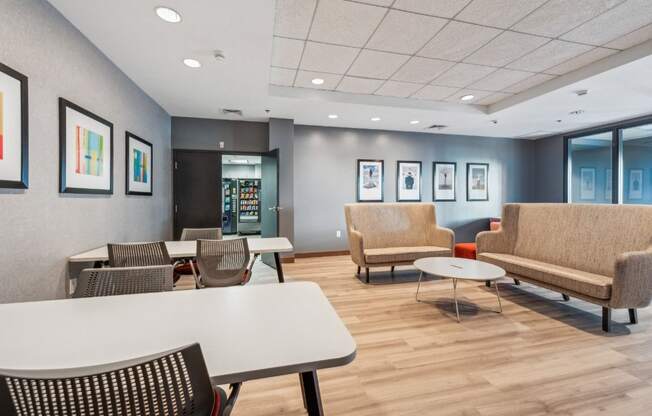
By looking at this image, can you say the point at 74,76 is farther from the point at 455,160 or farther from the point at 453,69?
the point at 455,160

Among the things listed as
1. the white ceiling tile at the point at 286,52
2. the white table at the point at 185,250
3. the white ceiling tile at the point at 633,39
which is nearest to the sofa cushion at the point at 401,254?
the white table at the point at 185,250

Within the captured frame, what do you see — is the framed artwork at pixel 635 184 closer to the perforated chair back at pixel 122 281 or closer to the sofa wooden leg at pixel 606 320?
the sofa wooden leg at pixel 606 320

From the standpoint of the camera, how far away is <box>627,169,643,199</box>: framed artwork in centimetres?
498

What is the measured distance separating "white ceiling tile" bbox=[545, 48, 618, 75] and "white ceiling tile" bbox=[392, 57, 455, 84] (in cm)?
125

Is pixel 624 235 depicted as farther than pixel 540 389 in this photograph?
Yes

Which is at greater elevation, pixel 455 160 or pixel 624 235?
pixel 455 160

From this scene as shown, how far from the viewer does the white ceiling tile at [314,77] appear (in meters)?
3.45

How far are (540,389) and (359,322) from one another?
52.4 inches

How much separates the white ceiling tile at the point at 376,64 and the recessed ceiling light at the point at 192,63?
165 cm

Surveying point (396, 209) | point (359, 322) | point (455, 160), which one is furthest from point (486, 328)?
point (455, 160)

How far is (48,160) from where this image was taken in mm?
1973

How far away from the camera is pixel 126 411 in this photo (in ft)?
1.93

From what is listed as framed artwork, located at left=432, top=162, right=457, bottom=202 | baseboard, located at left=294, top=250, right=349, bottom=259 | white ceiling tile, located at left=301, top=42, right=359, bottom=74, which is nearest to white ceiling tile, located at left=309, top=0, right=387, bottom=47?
white ceiling tile, located at left=301, top=42, right=359, bottom=74

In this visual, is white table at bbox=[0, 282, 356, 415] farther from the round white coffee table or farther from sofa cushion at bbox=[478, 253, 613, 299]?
sofa cushion at bbox=[478, 253, 613, 299]
